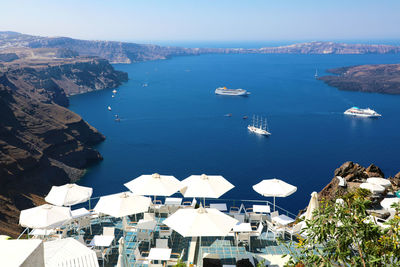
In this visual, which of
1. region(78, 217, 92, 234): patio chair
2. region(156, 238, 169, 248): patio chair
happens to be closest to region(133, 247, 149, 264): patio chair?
region(156, 238, 169, 248): patio chair

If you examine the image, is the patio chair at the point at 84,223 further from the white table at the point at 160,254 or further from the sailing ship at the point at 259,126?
the sailing ship at the point at 259,126

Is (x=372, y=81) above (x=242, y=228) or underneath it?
underneath

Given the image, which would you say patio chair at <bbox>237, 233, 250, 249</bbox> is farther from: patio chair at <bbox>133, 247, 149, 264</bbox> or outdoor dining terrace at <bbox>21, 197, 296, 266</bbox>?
patio chair at <bbox>133, 247, 149, 264</bbox>

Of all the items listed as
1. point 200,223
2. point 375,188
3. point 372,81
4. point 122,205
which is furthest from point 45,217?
point 372,81

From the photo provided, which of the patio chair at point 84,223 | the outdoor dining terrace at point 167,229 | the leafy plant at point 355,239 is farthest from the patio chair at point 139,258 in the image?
the leafy plant at point 355,239

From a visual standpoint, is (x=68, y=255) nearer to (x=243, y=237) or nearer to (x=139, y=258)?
(x=139, y=258)
